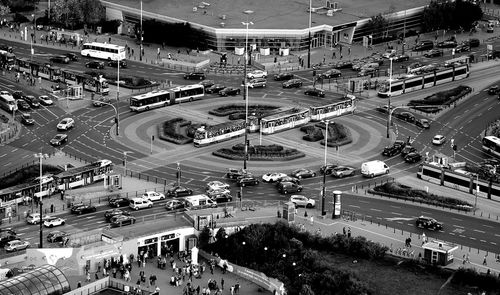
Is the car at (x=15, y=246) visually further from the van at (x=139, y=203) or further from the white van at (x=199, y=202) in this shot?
the white van at (x=199, y=202)

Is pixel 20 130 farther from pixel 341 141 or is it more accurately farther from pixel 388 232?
pixel 388 232

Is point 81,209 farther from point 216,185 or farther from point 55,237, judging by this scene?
point 216,185

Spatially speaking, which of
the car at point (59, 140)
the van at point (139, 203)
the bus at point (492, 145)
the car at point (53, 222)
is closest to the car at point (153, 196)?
the van at point (139, 203)

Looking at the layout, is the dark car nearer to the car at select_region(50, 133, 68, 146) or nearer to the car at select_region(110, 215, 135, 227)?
the car at select_region(110, 215, 135, 227)

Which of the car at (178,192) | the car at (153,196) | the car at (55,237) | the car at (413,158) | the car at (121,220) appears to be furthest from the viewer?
the car at (413,158)

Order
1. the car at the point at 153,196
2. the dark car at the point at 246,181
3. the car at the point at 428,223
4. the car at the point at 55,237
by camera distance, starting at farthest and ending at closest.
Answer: the dark car at the point at 246,181 → the car at the point at 153,196 → the car at the point at 428,223 → the car at the point at 55,237

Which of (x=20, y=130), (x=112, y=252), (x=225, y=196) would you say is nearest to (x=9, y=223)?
(x=112, y=252)
